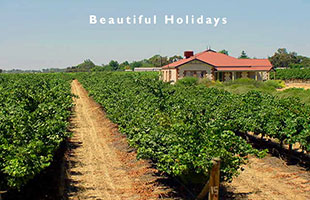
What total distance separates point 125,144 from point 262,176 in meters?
6.22

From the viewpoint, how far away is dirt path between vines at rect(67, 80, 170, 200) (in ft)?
32.0

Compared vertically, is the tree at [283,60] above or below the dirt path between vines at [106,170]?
above

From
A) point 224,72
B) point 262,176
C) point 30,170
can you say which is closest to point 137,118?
point 262,176

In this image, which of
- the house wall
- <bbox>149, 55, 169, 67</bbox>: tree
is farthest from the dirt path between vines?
<bbox>149, 55, 169, 67</bbox>: tree

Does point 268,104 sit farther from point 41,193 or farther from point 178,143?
point 41,193

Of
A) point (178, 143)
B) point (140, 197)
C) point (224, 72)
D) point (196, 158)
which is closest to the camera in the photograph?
point (196, 158)

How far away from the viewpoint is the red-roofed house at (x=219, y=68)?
46406 mm

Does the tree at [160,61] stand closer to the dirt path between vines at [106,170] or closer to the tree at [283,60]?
the tree at [283,60]

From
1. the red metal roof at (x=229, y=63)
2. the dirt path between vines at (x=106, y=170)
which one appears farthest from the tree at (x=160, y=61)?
the dirt path between vines at (x=106, y=170)

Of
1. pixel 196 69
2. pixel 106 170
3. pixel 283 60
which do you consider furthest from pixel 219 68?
pixel 283 60

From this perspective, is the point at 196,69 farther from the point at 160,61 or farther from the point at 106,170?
the point at 160,61

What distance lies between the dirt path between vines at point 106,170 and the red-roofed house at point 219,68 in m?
28.5

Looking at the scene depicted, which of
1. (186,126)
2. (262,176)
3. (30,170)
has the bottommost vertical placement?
(262,176)

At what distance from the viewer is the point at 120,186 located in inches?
408
